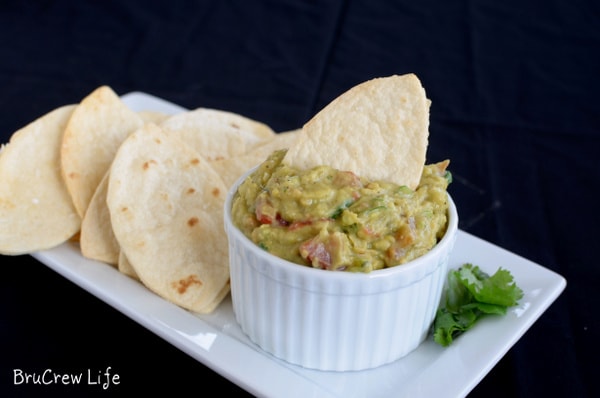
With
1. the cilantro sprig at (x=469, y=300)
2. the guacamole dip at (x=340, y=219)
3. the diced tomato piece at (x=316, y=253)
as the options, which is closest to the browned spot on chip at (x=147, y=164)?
the guacamole dip at (x=340, y=219)

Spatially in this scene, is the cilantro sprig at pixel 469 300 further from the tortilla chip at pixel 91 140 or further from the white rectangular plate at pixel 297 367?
the tortilla chip at pixel 91 140

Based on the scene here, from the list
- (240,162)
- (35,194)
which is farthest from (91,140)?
(240,162)

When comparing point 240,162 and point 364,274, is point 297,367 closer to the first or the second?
point 364,274

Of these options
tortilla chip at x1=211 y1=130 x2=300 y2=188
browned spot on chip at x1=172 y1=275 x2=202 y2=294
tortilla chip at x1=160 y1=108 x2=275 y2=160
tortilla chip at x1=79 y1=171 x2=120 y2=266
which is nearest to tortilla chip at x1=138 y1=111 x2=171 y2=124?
tortilla chip at x1=160 y1=108 x2=275 y2=160

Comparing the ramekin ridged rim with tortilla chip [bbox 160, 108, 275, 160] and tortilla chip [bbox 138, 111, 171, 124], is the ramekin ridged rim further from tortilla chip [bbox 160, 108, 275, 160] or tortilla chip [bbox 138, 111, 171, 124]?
tortilla chip [bbox 138, 111, 171, 124]

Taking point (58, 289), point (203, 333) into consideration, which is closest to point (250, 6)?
point (58, 289)

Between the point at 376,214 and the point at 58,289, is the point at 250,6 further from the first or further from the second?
the point at 376,214
